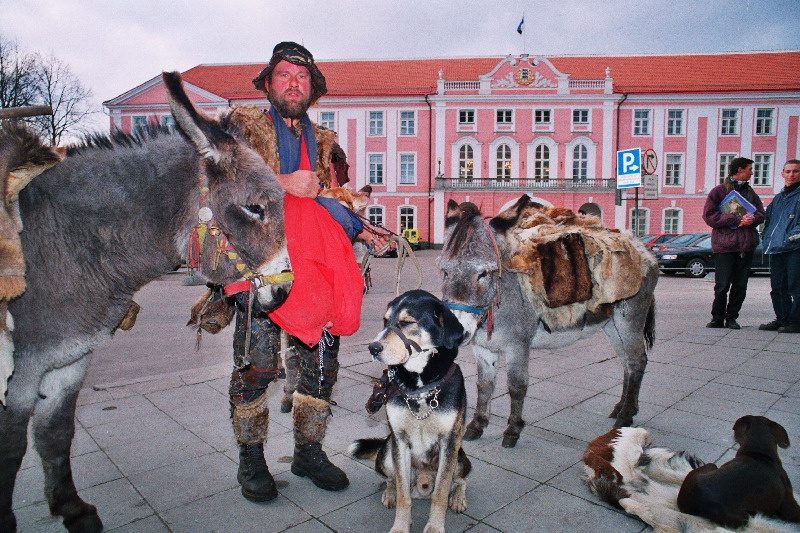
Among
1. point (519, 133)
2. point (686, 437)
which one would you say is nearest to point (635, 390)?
point (686, 437)

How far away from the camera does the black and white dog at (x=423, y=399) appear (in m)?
2.45

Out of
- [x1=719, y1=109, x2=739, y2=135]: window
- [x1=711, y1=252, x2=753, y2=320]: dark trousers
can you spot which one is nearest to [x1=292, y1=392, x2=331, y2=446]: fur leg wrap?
[x1=711, y1=252, x2=753, y2=320]: dark trousers

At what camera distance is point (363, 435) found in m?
3.71

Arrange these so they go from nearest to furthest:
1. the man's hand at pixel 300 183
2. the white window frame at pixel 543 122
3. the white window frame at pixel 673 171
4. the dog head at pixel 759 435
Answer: the dog head at pixel 759 435 < the man's hand at pixel 300 183 < the white window frame at pixel 543 122 < the white window frame at pixel 673 171

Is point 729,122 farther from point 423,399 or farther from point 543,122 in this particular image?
point 423,399

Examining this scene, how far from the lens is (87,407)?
13.9 ft

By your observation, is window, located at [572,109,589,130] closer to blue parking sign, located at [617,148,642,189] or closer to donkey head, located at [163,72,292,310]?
blue parking sign, located at [617,148,642,189]

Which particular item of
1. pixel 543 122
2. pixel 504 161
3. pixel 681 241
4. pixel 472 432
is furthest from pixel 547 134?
pixel 472 432

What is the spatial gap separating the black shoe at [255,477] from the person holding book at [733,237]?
777 cm

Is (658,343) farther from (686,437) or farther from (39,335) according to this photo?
(39,335)

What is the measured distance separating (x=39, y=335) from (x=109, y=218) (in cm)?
55

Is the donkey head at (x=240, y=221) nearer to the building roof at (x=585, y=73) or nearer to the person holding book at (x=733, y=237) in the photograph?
the person holding book at (x=733, y=237)

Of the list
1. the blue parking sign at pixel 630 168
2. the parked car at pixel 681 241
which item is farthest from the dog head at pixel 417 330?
the parked car at pixel 681 241

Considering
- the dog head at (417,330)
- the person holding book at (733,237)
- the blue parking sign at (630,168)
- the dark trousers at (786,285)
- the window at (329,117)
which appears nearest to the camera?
the dog head at (417,330)
